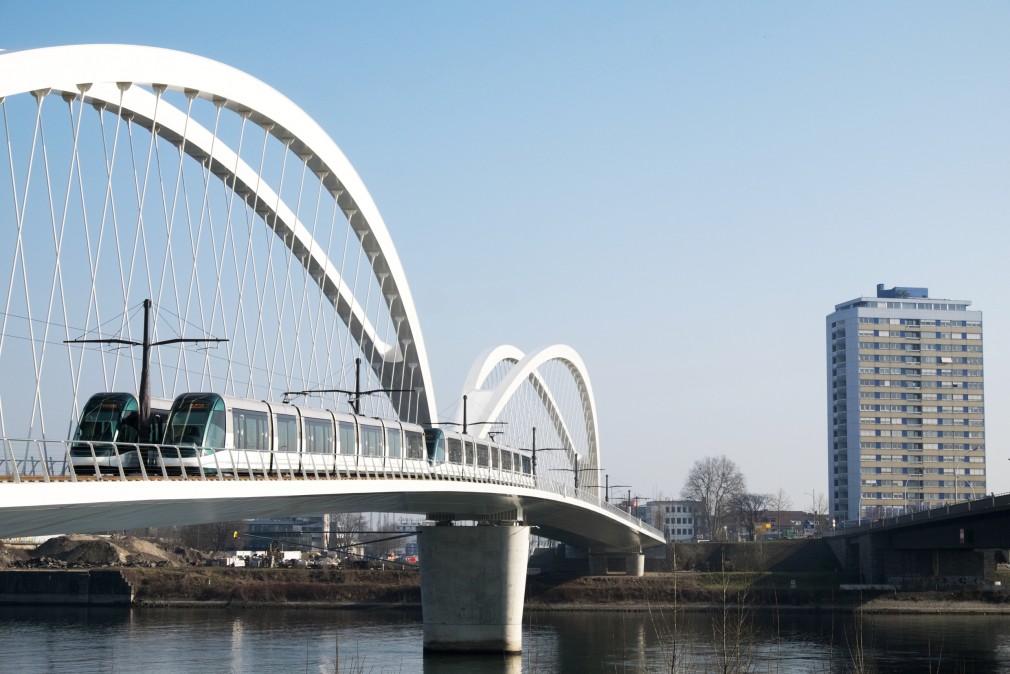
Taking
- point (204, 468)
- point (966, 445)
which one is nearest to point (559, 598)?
point (204, 468)

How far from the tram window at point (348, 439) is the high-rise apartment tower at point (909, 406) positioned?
388 ft

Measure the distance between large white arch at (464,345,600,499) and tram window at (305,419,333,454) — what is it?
114 feet

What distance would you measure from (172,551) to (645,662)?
65.4 meters

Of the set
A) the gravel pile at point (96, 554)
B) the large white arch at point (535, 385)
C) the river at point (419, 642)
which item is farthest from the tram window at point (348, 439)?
the gravel pile at point (96, 554)

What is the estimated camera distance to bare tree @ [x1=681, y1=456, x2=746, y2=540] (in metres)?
145

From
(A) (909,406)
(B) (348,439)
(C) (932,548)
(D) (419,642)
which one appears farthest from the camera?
(A) (909,406)

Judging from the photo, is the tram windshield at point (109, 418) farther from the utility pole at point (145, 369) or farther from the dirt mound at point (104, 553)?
the dirt mound at point (104, 553)

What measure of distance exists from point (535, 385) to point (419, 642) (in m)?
40.6

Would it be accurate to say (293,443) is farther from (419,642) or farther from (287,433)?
(419,642)

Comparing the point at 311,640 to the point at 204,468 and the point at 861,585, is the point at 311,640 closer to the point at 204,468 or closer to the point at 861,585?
the point at 204,468

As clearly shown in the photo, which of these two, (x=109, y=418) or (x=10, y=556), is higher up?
(x=109, y=418)

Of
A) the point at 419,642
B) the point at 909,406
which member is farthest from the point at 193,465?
the point at 909,406

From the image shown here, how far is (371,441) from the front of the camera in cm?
4019

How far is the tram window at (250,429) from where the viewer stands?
30.7 m
